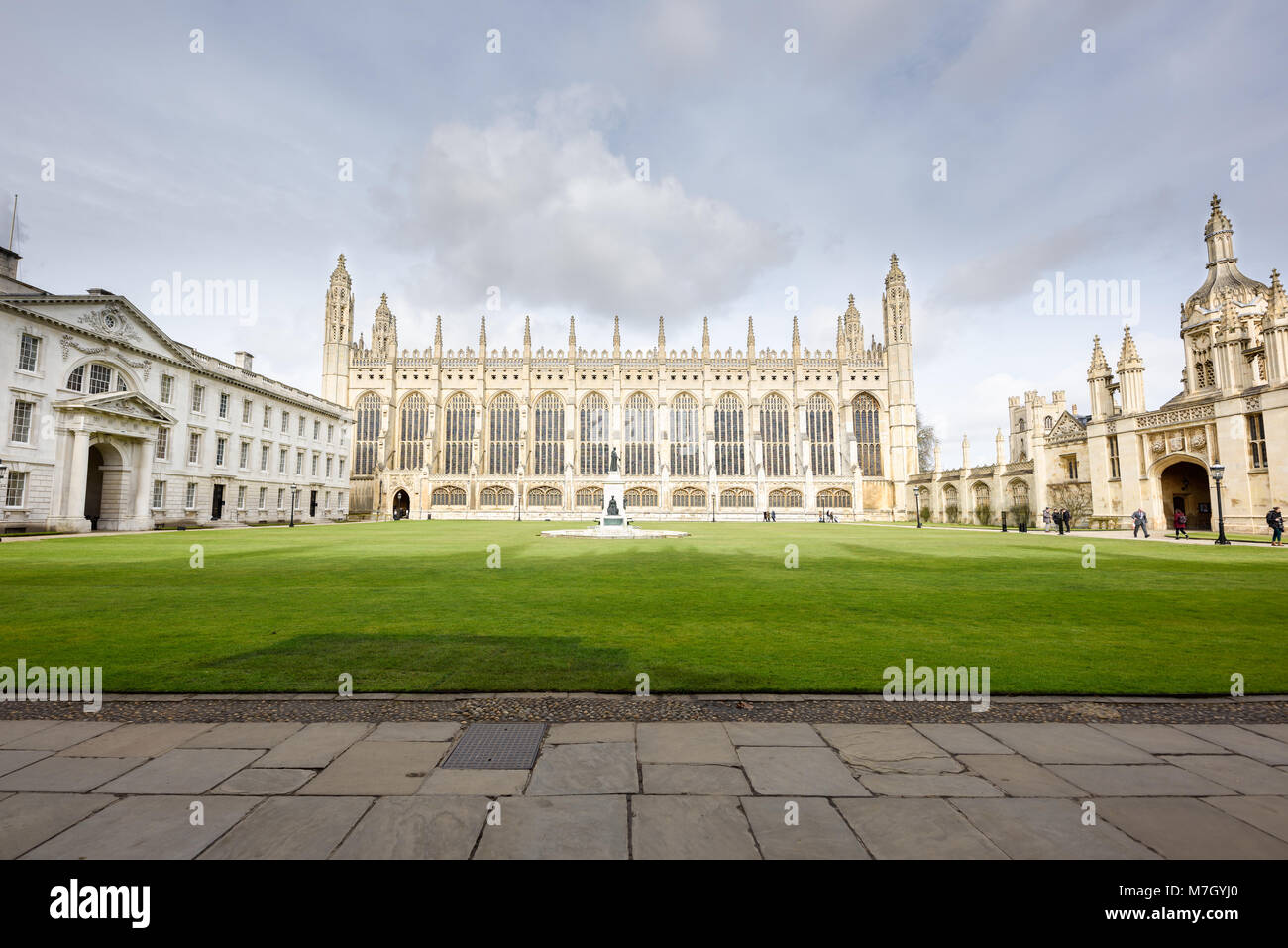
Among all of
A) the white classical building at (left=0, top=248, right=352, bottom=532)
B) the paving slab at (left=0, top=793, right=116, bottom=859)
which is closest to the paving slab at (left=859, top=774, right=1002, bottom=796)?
the paving slab at (left=0, top=793, right=116, bottom=859)

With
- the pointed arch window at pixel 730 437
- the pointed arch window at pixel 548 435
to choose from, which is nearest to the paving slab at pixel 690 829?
the pointed arch window at pixel 548 435

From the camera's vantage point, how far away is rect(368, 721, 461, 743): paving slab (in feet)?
11.8

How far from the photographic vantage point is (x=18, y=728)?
3.73 m

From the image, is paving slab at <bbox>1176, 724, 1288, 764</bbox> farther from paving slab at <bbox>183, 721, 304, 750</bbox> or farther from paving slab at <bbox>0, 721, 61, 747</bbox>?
paving slab at <bbox>0, 721, 61, 747</bbox>

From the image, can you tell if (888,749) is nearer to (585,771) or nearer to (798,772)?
(798,772)

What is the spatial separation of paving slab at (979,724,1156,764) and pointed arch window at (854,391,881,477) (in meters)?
60.1

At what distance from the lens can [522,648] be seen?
222 inches

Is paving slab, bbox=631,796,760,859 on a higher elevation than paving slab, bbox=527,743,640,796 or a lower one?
higher

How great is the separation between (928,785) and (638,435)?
193ft

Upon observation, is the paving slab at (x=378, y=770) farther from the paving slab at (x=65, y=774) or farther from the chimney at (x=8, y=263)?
the chimney at (x=8, y=263)

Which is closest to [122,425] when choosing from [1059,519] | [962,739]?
[962,739]
